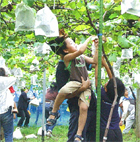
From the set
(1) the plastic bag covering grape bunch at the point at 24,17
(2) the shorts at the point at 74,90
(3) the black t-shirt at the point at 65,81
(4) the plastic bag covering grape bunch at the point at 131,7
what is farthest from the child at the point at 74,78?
(4) the plastic bag covering grape bunch at the point at 131,7

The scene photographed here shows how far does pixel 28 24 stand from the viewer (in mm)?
2076

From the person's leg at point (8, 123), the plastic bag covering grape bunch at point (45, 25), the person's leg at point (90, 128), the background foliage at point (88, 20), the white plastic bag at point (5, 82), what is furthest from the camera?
the person's leg at point (8, 123)

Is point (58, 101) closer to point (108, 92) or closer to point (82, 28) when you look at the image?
point (108, 92)

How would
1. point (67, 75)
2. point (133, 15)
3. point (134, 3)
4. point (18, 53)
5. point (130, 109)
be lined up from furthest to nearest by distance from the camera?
point (130, 109)
point (18, 53)
point (67, 75)
point (133, 15)
point (134, 3)

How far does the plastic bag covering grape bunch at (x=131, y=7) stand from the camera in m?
1.80

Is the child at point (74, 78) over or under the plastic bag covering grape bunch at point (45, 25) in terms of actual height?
under

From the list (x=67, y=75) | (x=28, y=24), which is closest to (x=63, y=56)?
(x=67, y=75)

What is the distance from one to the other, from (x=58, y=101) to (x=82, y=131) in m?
0.39

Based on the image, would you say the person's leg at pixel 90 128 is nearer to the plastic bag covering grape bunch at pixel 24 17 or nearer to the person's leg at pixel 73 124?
the person's leg at pixel 73 124

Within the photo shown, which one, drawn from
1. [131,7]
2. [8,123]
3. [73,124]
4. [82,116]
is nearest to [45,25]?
[131,7]

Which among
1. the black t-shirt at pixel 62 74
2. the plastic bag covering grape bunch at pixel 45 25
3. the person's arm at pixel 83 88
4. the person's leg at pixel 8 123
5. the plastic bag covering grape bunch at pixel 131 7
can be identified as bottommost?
the person's leg at pixel 8 123

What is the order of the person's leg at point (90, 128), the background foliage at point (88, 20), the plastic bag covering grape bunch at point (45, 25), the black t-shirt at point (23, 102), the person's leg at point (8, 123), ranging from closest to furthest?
the plastic bag covering grape bunch at point (45, 25)
the background foliage at point (88, 20)
the person's leg at point (90, 128)
the person's leg at point (8, 123)
the black t-shirt at point (23, 102)

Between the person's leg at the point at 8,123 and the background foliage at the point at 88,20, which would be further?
the person's leg at the point at 8,123

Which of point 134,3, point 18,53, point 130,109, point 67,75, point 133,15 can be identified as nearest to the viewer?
point 134,3
